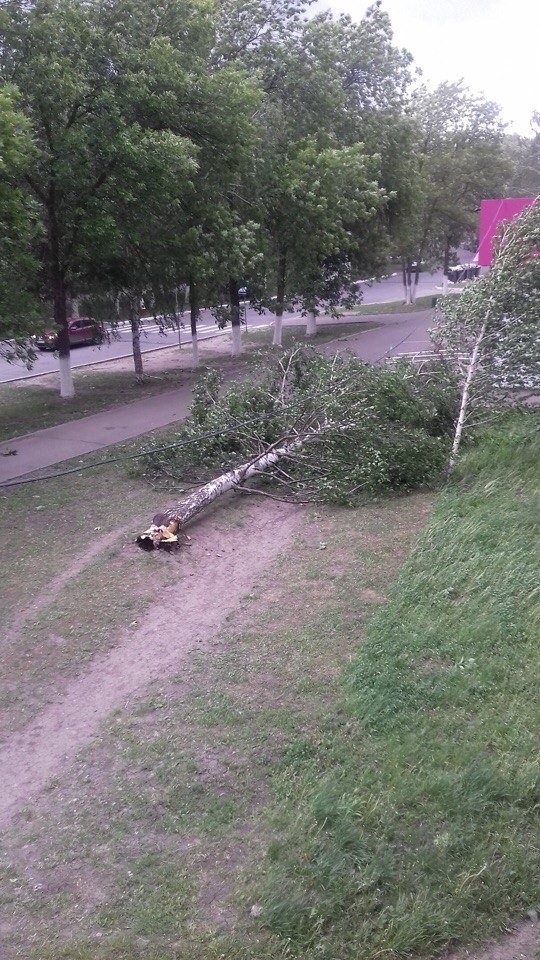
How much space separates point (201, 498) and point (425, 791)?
5253mm

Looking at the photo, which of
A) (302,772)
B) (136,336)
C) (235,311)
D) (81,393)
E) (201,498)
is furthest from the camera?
(235,311)

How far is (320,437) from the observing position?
402 inches

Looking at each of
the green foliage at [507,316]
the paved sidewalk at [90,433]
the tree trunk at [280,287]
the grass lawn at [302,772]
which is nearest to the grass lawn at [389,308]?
the tree trunk at [280,287]

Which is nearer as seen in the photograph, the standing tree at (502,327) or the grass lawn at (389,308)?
the standing tree at (502,327)

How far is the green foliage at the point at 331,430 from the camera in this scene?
384 inches

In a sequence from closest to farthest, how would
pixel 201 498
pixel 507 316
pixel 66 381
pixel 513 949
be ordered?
pixel 513 949 → pixel 201 498 → pixel 507 316 → pixel 66 381

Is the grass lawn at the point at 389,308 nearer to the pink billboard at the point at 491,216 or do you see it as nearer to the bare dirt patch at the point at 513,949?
the pink billboard at the point at 491,216

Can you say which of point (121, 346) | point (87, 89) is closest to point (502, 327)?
point (87, 89)

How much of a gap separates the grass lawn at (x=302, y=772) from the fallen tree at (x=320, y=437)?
204cm

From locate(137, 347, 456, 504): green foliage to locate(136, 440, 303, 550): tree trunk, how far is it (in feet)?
0.52

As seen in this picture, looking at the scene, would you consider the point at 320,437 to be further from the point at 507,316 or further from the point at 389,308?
the point at 389,308

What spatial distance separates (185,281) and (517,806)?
14.8 m

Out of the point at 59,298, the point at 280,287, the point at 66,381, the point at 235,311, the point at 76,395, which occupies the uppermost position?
the point at 280,287

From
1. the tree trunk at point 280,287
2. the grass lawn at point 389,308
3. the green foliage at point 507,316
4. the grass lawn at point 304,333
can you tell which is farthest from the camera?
the grass lawn at point 389,308
